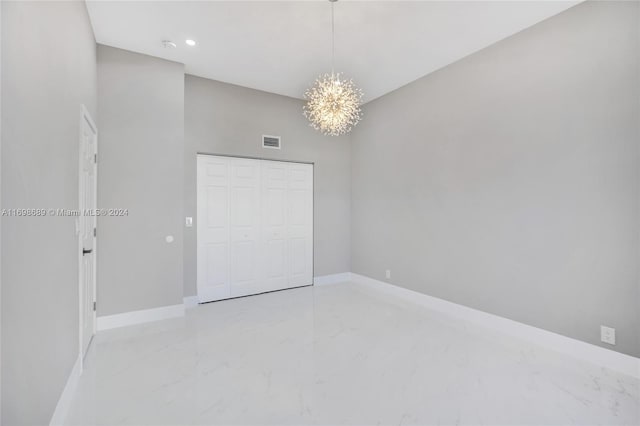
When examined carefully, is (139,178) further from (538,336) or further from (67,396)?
(538,336)

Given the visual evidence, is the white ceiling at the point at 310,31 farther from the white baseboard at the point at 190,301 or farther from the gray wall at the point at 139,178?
the white baseboard at the point at 190,301

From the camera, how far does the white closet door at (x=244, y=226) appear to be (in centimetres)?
454

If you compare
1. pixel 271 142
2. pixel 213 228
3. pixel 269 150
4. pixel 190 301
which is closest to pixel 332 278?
pixel 213 228

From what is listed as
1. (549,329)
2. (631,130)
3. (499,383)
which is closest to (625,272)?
(549,329)

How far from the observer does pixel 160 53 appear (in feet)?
11.6

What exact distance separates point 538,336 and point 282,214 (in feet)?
12.0

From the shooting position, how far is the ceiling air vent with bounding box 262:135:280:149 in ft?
15.5

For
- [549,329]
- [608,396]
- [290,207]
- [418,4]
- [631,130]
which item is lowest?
[608,396]

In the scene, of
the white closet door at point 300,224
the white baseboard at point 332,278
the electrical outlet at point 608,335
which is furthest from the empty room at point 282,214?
the white baseboard at point 332,278

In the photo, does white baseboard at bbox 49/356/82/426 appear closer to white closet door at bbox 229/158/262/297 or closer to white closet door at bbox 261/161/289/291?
white closet door at bbox 229/158/262/297

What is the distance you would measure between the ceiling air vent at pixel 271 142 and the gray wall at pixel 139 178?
127 centimetres

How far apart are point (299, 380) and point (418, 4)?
3393 mm

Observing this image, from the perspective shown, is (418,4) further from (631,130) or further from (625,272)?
(625,272)

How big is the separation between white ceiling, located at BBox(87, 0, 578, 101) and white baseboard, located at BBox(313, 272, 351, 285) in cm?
330
